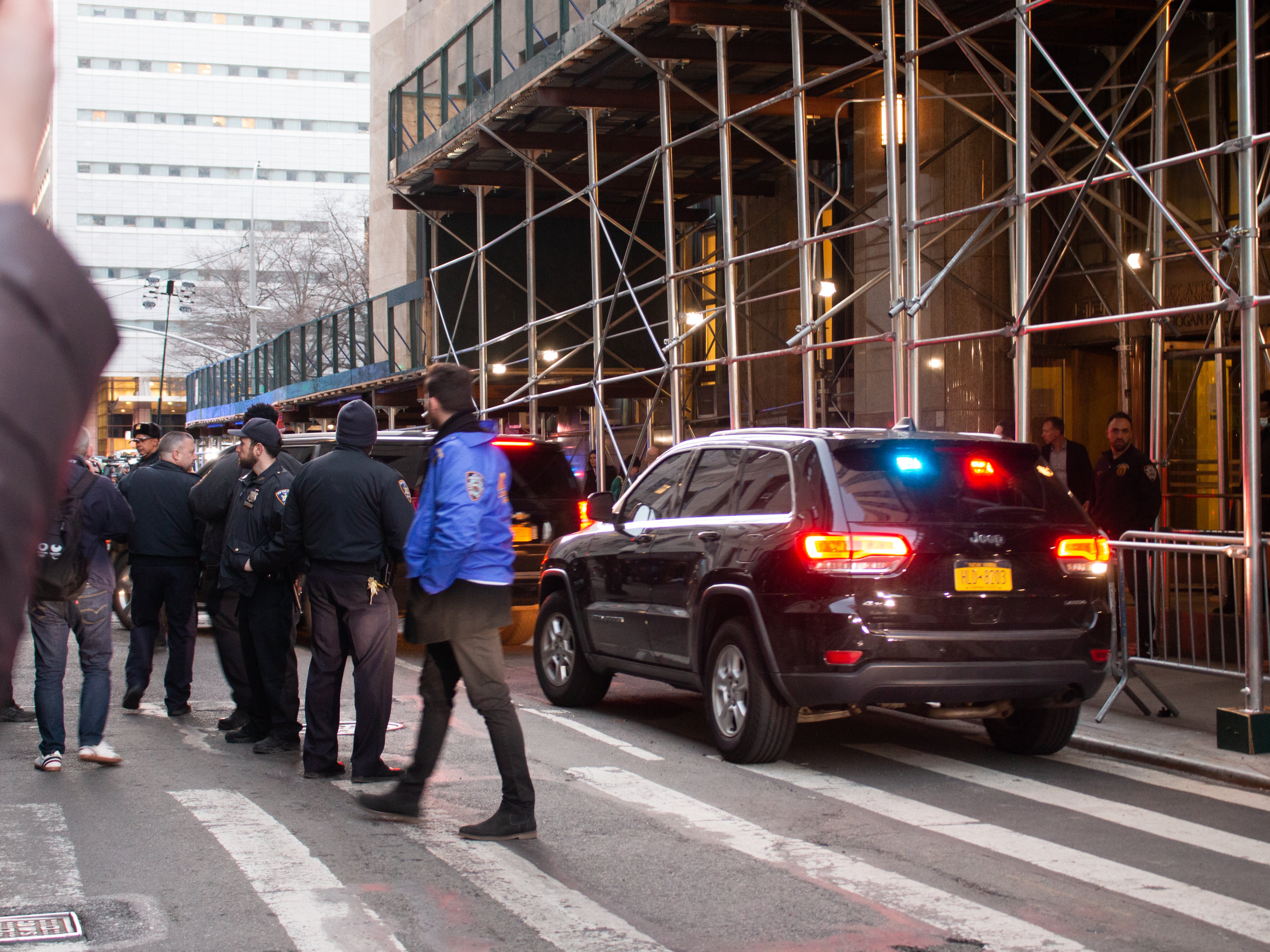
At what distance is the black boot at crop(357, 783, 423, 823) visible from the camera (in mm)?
6434

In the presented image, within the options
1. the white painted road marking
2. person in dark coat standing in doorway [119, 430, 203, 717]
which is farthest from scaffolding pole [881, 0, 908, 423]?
person in dark coat standing in doorway [119, 430, 203, 717]

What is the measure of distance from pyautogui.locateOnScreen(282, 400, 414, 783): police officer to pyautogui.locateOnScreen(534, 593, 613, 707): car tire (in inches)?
92.3

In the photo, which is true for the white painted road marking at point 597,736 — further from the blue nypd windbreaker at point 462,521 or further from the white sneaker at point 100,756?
the white sneaker at point 100,756

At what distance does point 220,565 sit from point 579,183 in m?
14.9

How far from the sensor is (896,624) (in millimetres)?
7234

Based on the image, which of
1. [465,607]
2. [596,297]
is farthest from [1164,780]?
[596,297]

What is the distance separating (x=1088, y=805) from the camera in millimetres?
6930

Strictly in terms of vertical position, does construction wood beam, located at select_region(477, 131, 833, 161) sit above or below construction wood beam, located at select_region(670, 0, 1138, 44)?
above

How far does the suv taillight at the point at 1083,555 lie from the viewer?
763 centimetres

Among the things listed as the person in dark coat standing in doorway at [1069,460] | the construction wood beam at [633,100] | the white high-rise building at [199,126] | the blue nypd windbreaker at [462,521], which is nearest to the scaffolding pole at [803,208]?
the person in dark coat standing in doorway at [1069,460]

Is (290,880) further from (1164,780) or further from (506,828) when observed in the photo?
(1164,780)

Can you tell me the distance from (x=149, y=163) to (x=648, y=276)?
3410 inches

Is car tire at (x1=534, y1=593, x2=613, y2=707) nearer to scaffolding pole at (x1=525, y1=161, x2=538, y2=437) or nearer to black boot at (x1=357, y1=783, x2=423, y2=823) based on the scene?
black boot at (x1=357, y1=783, x2=423, y2=823)

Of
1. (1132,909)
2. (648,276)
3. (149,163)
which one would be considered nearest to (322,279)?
(149,163)
